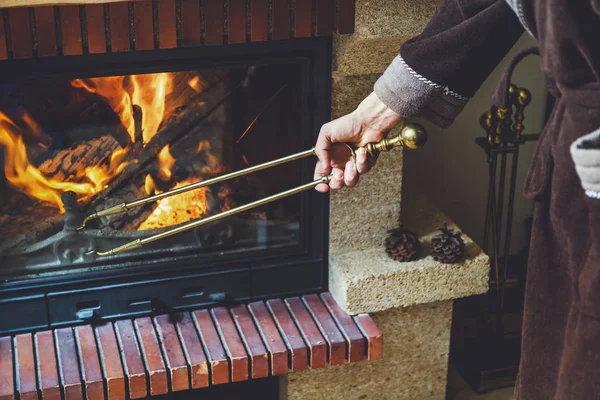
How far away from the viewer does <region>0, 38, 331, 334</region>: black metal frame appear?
166 centimetres

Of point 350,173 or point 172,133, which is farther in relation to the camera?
point 172,133

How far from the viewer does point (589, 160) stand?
87cm

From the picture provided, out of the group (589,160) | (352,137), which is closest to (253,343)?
(352,137)

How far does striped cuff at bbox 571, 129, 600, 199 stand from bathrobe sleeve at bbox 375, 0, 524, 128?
28 cm

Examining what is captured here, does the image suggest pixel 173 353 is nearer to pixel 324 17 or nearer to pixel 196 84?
pixel 196 84

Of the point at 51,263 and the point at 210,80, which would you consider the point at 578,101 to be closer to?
the point at 210,80

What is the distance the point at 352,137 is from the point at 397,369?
0.80 meters

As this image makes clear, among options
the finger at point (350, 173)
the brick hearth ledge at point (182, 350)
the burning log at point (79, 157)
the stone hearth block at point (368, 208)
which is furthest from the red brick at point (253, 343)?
the finger at point (350, 173)

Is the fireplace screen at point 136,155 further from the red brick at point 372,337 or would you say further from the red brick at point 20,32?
the red brick at point 372,337

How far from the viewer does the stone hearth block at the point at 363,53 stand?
5.57 feet

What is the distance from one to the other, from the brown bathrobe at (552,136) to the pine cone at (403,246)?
0.63m

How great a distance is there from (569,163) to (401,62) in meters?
0.33

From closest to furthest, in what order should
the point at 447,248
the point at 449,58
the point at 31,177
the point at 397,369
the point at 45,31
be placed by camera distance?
the point at 449,58
the point at 45,31
the point at 31,177
the point at 447,248
the point at 397,369

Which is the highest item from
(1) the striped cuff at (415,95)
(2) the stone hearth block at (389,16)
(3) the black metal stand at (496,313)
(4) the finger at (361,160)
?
(2) the stone hearth block at (389,16)
